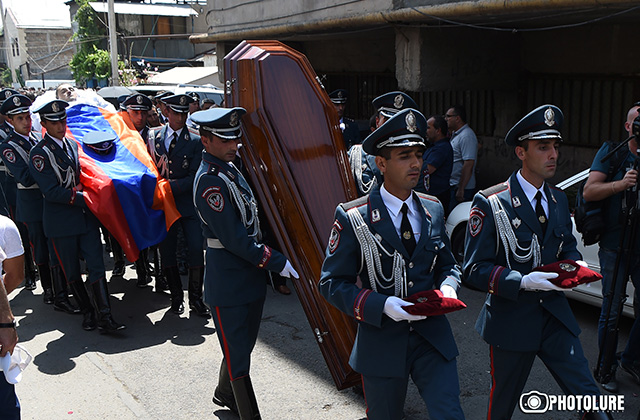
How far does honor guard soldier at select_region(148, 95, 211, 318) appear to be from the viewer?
6055 mm

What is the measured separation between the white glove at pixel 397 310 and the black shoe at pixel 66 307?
170 inches

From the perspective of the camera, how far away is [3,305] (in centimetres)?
277

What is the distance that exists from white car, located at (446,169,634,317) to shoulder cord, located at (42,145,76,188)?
3597mm

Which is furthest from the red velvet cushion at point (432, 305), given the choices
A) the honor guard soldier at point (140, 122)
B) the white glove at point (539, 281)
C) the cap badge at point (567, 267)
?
the honor guard soldier at point (140, 122)

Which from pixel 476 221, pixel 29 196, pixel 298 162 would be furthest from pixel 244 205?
pixel 29 196

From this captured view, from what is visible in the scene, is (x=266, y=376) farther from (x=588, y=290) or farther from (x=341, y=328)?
(x=588, y=290)

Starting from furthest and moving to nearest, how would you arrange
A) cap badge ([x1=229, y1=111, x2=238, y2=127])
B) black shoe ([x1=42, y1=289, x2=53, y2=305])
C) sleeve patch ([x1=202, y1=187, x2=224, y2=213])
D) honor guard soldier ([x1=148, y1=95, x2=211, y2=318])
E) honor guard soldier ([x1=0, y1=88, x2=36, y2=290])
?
honor guard soldier ([x1=0, y1=88, x2=36, y2=290])
black shoe ([x1=42, y1=289, x2=53, y2=305])
honor guard soldier ([x1=148, y1=95, x2=211, y2=318])
cap badge ([x1=229, y1=111, x2=238, y2=127])
sleeve patch ([x1=202, y1=187, x2=224, y2=213])

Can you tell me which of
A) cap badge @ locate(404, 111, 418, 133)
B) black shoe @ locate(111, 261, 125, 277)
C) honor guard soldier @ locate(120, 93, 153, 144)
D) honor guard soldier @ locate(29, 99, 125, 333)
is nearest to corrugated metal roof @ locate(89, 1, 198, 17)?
honor guard soldier @ locate(120, 93, 153, 144)

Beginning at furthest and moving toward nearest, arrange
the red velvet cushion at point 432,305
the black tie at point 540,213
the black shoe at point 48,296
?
1. the black shoe at point 48,296
2. the black tie at point 540,213
3. the red velvet cushion at point 432,305

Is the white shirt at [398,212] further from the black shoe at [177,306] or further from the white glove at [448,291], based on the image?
the black shoe at [177,306]

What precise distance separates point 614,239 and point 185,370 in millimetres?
3125

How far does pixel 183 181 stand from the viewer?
6043mm

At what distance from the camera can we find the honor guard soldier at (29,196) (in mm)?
6172

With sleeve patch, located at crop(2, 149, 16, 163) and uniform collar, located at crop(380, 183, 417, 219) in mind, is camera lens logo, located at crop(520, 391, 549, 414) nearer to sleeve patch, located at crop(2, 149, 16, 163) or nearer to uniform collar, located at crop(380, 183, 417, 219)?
uniform collar, located at crop(380, 183, 417, 219)
